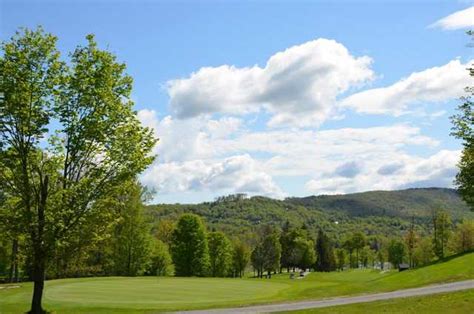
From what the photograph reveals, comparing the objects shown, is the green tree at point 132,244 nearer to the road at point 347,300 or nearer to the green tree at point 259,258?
the road at point 347,300

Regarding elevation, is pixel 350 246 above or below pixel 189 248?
above

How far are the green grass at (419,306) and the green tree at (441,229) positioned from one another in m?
65.2

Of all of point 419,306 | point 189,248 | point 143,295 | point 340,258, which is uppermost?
point 189,248

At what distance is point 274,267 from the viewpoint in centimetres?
13738

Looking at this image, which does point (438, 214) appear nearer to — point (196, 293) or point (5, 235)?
point (196, 293)

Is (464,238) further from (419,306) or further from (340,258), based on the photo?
(340,258)

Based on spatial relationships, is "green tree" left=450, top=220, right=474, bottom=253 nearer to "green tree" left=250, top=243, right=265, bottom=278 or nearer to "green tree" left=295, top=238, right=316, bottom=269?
"green tree" left=250, top=243, right=265, bottom=278

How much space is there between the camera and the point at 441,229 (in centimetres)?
9488

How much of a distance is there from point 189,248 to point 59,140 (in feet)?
234

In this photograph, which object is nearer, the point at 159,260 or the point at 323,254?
the point at 159,260

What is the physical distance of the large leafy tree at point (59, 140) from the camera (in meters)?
23.8

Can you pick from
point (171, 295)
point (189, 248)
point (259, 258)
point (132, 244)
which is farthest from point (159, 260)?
point (171, 295)

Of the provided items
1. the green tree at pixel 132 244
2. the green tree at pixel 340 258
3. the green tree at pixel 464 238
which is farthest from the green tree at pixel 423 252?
the green tree at pixel 132 244

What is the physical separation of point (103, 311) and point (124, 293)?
10.6m
